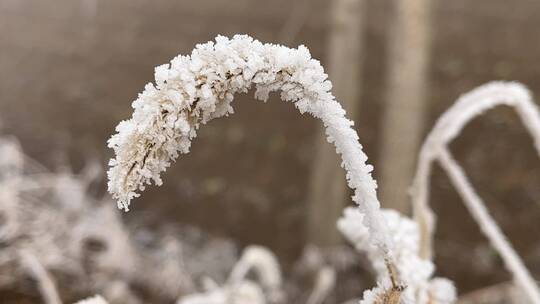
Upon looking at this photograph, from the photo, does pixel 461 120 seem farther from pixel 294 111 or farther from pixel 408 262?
pixel 294 111

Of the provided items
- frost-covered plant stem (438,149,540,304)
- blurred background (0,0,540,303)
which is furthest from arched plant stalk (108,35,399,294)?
blurred background (0,0,540,303)

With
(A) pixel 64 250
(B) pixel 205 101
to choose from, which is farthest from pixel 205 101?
(A) pixel 64 250

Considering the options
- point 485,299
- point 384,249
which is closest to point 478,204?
point 384,249

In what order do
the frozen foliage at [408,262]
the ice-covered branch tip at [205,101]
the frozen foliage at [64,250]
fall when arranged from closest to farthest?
the ice-covered branch tip at [205,101] < the frozen foliage at [408,262] < the frozen foliage at [64,250]

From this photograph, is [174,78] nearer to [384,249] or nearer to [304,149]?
[384,249]

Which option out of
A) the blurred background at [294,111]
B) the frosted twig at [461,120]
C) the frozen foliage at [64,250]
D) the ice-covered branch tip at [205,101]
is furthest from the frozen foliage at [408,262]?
the blurred background at [294,111]

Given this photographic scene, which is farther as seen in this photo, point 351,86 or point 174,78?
point 351,86

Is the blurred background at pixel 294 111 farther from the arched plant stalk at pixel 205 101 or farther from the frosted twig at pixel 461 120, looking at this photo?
the arched plant stalk at pixel 205 101
